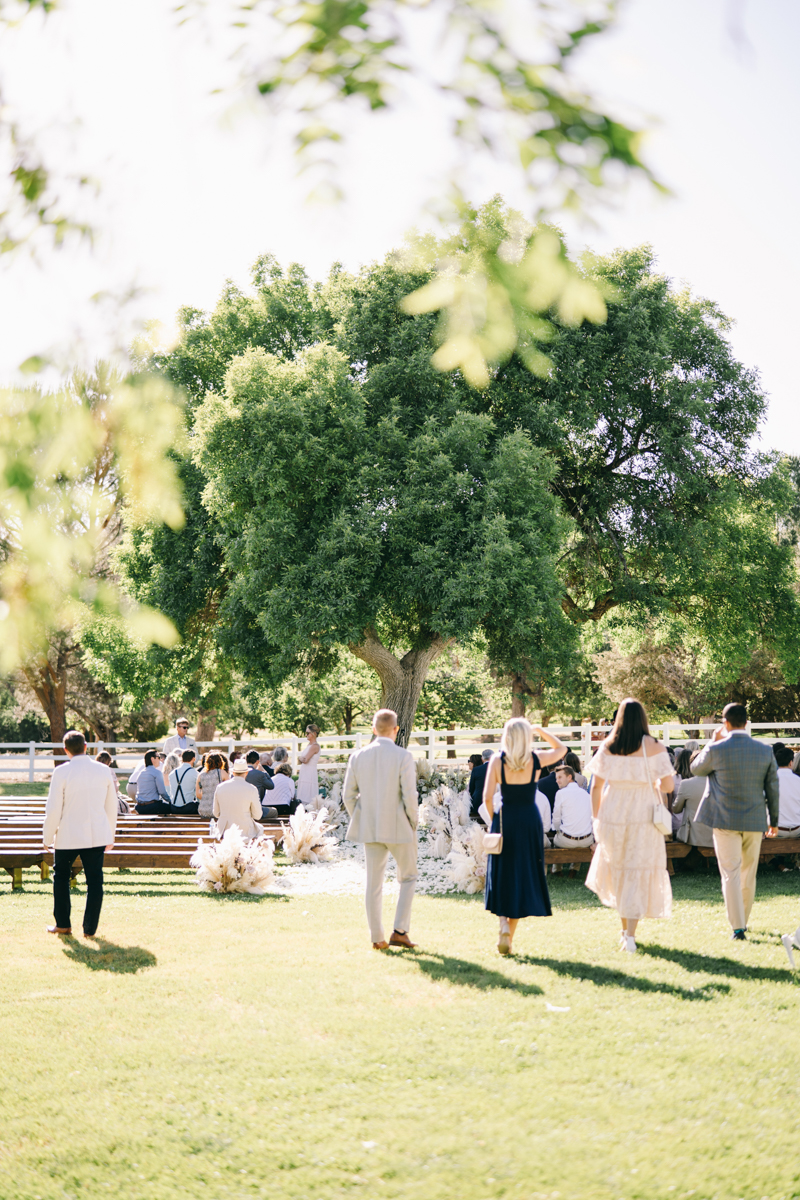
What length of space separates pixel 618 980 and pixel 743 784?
7.10ft

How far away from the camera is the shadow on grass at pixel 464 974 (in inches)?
258

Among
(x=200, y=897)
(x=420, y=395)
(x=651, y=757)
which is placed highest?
(x=420, y=395)

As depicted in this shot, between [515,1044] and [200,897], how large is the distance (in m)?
6.62

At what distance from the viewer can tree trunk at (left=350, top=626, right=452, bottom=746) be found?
2125cm

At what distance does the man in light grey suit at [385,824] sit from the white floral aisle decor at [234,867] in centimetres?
361

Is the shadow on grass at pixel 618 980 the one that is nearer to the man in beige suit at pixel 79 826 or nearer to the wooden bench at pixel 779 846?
the man in beige suit at pixel 79 826

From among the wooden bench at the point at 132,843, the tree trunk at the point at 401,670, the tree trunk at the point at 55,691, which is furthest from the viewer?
the tree trunk at the point at 55,691

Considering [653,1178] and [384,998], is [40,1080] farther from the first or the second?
[653,1178]

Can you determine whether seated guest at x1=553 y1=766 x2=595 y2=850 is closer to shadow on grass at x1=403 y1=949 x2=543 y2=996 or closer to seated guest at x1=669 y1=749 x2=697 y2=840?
seated guest at x1=669 y1=749 x2=697 y2=840

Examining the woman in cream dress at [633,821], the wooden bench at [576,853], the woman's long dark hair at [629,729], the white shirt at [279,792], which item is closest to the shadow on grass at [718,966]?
the woman in cream dress at [633,821]

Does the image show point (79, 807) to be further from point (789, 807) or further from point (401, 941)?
point (789, 807)

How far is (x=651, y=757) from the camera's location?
766 centimetres

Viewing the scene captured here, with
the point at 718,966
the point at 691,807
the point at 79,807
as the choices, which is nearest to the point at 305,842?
the point at 691,807

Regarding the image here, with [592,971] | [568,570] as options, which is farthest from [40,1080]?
[568,570]
